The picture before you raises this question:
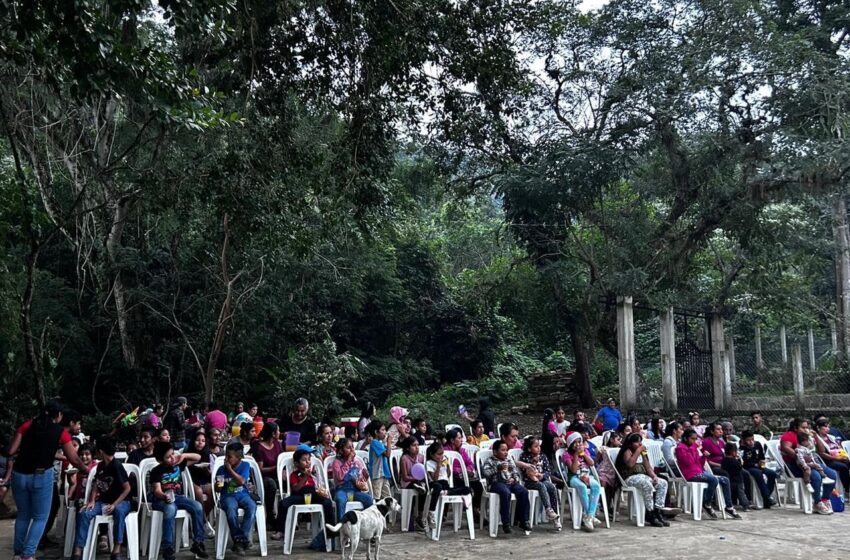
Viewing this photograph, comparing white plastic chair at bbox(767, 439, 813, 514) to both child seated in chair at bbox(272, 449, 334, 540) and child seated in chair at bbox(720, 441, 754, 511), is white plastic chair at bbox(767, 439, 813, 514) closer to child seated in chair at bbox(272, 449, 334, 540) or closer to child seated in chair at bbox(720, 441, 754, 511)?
child seated in chair at bbox(720, 441, 754, 511)

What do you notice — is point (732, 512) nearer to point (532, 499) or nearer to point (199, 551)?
point (532, 499)

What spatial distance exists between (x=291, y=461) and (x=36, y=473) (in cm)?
251

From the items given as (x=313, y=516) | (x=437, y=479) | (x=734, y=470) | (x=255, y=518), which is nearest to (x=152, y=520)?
(x=255, y=518)

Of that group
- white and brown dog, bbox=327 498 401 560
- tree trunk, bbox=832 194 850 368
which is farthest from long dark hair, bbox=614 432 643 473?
tree trunk, bbox=832 194 850 368

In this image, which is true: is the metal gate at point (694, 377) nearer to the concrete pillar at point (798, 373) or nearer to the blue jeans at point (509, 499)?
the concrete pillar at point (798, 373)

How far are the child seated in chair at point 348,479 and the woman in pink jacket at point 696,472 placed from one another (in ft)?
12.7

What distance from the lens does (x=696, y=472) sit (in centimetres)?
931

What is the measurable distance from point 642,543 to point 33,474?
5.44m

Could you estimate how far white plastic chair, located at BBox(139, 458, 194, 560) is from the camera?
22.7 ft

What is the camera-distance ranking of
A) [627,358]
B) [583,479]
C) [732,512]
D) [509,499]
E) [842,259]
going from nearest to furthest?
[509,499], [583,479], [732,512], [627,358], [842,259]

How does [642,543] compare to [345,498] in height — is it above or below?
below

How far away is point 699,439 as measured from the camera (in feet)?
32.8

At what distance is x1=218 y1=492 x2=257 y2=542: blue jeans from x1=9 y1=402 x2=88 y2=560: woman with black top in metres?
1.44

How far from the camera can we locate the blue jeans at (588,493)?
28.2 ft
